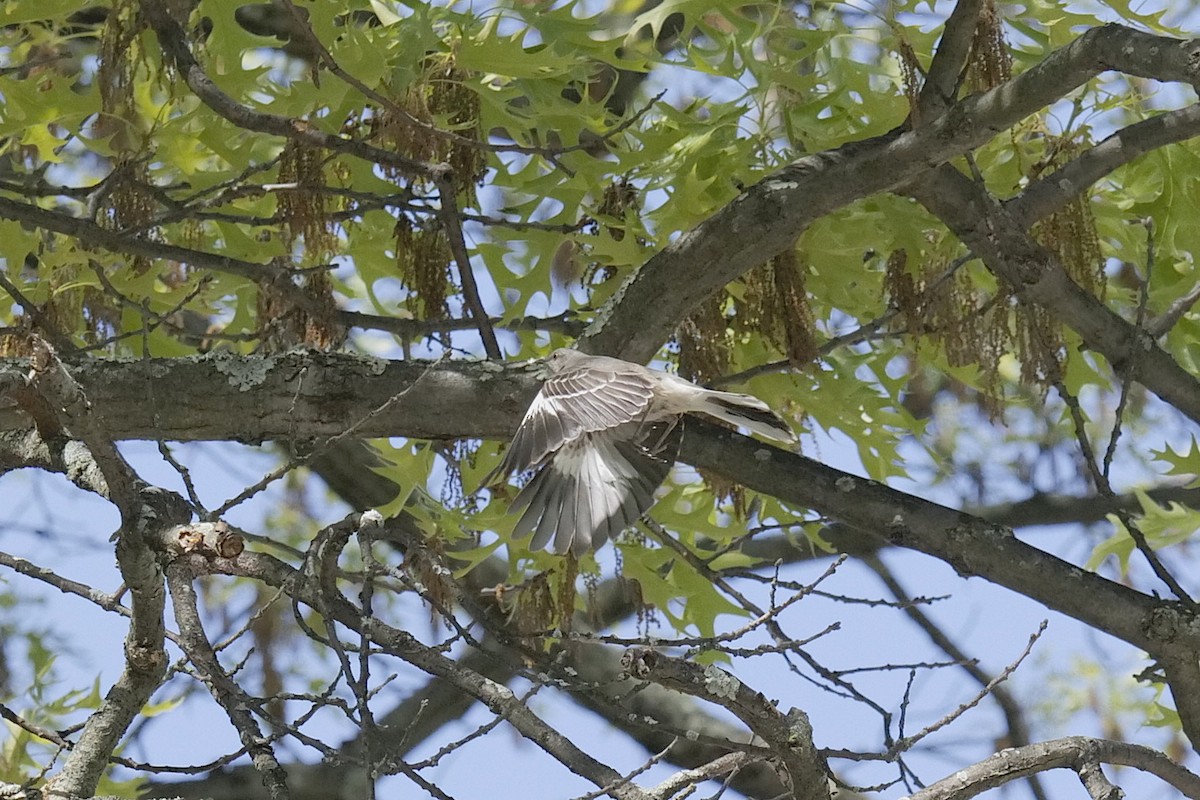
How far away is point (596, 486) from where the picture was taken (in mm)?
2086

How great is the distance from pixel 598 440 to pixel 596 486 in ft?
0.53

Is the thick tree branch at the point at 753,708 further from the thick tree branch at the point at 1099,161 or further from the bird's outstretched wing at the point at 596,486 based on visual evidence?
the thick tree branch at the point at 1099,161

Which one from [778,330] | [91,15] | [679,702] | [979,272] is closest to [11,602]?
[91,15]

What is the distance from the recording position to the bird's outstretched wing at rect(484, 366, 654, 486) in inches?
77.3

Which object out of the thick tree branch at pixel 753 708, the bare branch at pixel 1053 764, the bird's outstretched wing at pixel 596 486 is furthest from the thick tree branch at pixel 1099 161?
the thick tree branch at pixel 753 708

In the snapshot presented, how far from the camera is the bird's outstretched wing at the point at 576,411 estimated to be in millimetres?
1964

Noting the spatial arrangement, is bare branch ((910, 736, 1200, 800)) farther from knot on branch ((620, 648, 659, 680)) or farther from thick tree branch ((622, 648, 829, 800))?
knot on branch ((620, 648, 659, 680))

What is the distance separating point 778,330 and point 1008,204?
1.52 ft

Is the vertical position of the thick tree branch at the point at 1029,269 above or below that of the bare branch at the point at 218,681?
above

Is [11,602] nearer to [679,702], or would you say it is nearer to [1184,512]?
[679,702]

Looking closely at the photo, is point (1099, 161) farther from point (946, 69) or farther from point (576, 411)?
point (576, 411)

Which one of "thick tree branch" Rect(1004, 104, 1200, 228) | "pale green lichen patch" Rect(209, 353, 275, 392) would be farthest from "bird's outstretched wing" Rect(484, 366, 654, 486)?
"thick tree branch" Rect(1004, 104, 1200, 228)

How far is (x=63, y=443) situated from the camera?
1.95 metres

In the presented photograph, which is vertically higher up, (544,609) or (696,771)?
(544,609)
